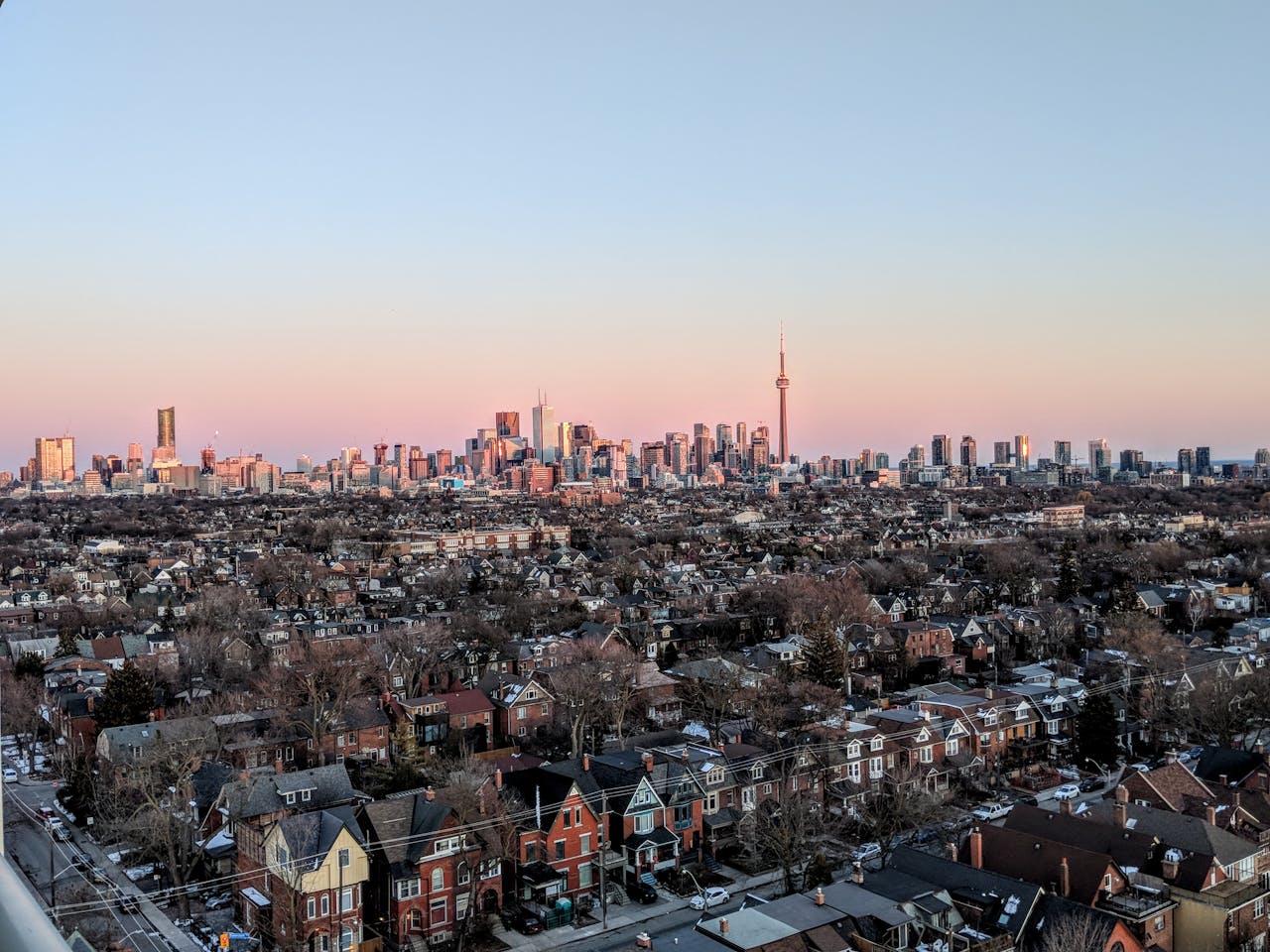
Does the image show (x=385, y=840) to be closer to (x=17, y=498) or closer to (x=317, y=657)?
(x=317, y=657)

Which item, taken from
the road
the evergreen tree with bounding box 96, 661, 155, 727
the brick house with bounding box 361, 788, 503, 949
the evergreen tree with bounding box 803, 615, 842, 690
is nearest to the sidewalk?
the brick house with bounding box 361, 788, 503, 949

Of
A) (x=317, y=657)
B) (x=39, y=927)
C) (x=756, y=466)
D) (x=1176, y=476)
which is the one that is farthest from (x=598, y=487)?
(x=39, y=927)

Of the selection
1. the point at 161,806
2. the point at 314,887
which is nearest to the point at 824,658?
the point at 314,887

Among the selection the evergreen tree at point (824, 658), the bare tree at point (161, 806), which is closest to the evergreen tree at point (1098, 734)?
the evergreen tree at point (824, 658)

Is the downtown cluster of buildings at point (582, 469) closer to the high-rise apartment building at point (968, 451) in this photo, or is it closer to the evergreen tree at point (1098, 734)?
the high-rise apartment building at point (968, 451)

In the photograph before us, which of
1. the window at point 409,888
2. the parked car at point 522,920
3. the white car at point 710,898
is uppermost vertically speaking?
the window at point 409,888

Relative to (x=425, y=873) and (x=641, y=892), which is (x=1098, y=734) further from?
(x=425, y=873)
